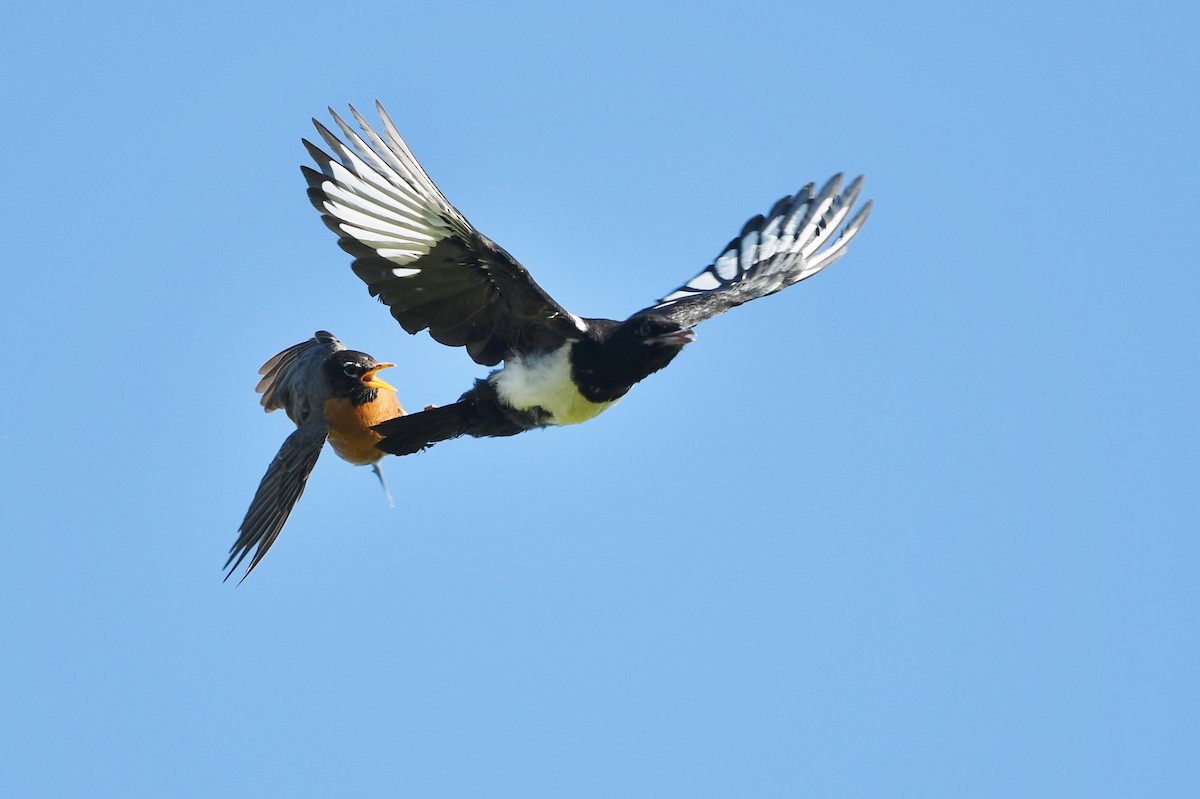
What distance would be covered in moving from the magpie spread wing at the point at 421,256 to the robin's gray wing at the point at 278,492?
148 centimetres

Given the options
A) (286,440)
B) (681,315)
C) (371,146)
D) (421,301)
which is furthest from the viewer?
(286,440)

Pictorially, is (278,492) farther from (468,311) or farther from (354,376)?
(468,311)

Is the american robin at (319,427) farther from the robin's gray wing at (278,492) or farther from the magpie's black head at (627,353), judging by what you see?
the magpie's black head at (627,353)

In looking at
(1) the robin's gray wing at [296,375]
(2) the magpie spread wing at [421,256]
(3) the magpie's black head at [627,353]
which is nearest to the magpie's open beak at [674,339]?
(3) the magpie's black head at [627,353]

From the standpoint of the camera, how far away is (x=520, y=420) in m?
9.35

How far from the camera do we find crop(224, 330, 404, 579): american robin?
33.0 ft

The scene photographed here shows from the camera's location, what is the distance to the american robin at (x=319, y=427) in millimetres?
10055

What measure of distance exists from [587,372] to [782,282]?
2102 millimetres

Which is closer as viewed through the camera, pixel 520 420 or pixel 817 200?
pixel 520 420

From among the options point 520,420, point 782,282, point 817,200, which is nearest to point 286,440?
point 520,420

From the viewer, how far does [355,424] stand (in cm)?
1042

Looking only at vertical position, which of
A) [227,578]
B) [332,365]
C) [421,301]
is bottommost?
[227,578]

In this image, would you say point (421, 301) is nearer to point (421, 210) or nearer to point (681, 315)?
point (421, 210)

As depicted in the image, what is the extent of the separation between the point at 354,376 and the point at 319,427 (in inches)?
15.1
